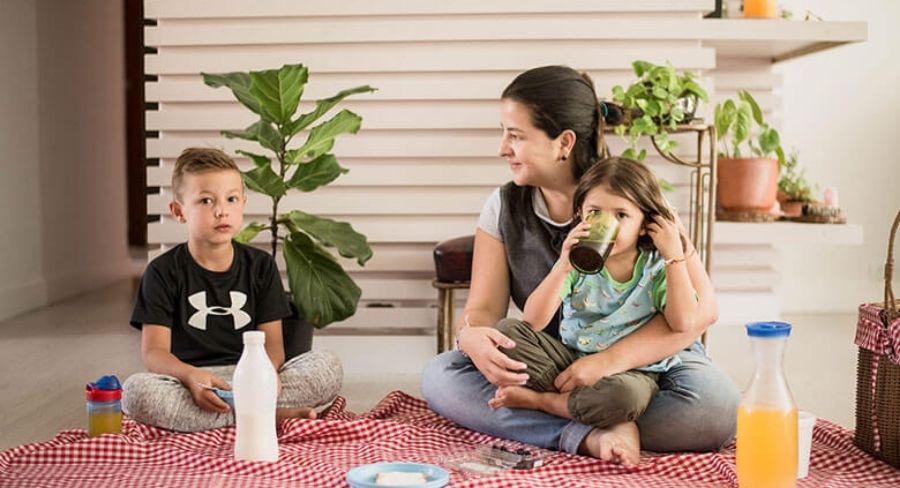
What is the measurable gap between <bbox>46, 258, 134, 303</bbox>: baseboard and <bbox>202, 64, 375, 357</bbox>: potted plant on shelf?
2561 millimetres

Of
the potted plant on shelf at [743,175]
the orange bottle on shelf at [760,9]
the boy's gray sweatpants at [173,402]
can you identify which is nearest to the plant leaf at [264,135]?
the boy's gray sweatpants at [173,402]

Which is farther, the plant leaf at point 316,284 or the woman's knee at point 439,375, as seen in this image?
the plant leaf at point 316,284

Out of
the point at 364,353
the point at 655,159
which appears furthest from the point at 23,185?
the point at 655,159

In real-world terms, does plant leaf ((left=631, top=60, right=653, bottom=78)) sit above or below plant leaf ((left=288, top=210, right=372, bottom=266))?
above

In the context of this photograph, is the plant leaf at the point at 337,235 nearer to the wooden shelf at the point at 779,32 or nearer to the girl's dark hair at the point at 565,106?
the girl's dark hair at the point at 565,106

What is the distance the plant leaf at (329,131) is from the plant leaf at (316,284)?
→ 0.26 metres

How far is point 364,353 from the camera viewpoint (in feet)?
12.9

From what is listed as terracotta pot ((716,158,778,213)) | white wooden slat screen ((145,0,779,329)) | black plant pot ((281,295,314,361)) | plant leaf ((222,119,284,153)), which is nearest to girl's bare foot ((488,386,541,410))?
black plant pot ((281,295,314,361))

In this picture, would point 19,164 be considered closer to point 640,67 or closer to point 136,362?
point 136,362

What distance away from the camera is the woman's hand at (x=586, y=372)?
92.6 inches

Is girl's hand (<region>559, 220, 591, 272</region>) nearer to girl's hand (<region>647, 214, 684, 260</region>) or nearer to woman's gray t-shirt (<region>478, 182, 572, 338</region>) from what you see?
girl's hand (<region>647, 214, 684, 260</region>)

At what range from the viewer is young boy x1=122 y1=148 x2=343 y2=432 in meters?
2.65

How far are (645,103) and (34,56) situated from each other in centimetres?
314

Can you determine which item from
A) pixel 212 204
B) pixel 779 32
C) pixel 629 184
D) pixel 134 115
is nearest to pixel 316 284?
pixel 212 204
